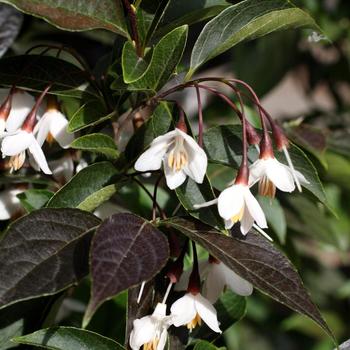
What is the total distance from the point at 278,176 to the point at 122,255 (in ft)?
0.69

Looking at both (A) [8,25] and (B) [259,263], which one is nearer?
(B) [259,263]

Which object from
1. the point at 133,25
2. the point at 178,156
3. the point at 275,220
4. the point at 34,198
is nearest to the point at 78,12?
the point at 133,25

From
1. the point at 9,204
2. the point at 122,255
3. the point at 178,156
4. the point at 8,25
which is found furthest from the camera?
the point at 8,25

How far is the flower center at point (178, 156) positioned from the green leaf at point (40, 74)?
7.1 inches

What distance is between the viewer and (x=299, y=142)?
139cm

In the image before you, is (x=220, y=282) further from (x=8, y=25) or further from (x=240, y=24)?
(x=8, y=25)

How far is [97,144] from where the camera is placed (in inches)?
37.9

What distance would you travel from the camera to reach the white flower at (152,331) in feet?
2.81

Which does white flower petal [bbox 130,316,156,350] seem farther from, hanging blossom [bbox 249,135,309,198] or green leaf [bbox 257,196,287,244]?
green leaf [bbox 257,196,287,244]

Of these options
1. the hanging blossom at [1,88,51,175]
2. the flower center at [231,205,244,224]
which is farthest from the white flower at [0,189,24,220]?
the flower center at [231,205,244,224]

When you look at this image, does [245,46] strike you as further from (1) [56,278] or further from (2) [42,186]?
(1) [56,278]

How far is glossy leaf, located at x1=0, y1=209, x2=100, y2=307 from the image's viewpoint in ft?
2.52

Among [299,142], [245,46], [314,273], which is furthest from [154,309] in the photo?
[314,273]

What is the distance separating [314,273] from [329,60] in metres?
0.73
